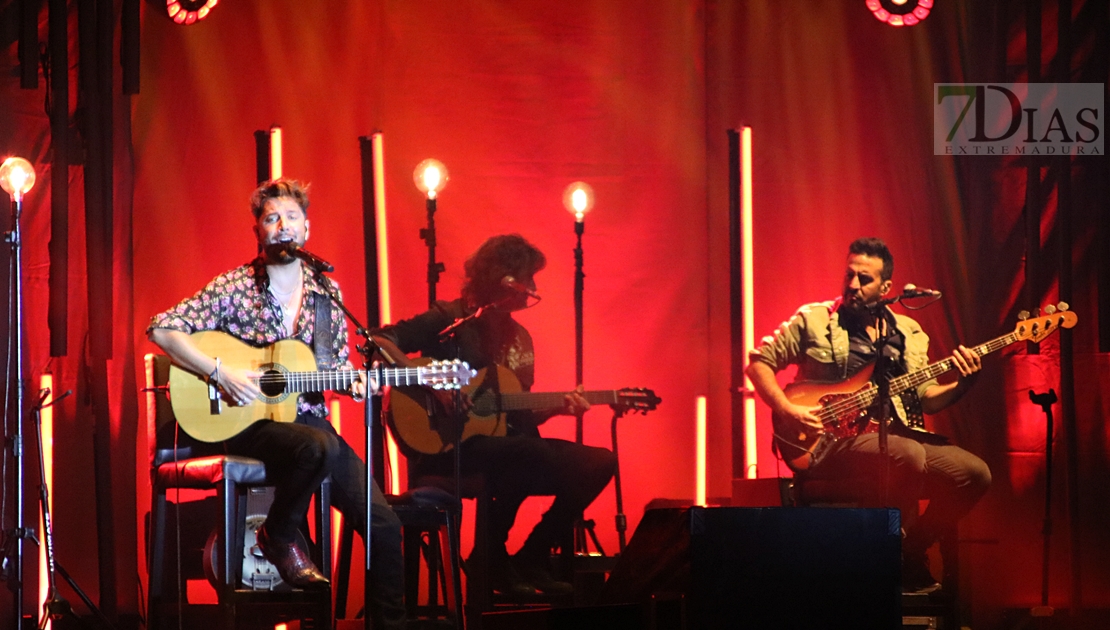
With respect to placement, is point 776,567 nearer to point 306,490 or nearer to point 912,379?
point 306,490

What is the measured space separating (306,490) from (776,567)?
193 cm

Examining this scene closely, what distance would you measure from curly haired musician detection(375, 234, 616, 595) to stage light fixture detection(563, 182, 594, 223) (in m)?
0.41

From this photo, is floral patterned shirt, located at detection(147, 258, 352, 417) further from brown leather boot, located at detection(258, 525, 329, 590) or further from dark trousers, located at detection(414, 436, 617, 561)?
dark trousers, located at detection(414, 436, 617, 561)

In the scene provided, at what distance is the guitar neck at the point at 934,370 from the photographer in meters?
5.82

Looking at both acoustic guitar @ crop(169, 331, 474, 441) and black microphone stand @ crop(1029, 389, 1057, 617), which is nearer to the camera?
acoustic guitar @ crop(169, 331, 474, 441)

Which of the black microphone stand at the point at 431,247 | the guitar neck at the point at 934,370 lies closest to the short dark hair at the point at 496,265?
the black microphone stand at the point at 431,247

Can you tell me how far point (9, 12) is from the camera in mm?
6137

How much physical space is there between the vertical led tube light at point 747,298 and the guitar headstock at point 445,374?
2073 mm

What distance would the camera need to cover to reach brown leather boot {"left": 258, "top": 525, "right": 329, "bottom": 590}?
14.6ft

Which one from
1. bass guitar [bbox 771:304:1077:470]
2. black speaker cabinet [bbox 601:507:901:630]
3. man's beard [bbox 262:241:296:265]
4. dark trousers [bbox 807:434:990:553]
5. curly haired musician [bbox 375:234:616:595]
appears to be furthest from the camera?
bass guitar [bbox 771:304:1077:470]

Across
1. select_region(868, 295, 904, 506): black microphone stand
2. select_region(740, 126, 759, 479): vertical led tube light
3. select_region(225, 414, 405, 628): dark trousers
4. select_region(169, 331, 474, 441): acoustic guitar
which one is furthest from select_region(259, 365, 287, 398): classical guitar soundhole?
select_region(740, 126, 759, 479): vertical led tube light

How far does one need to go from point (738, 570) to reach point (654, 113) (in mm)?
3784

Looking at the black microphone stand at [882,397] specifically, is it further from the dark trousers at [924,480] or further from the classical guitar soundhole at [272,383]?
the classical guitar soundhole at [272,383]

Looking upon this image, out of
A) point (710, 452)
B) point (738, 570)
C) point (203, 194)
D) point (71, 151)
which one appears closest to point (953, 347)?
point (710, 452)
